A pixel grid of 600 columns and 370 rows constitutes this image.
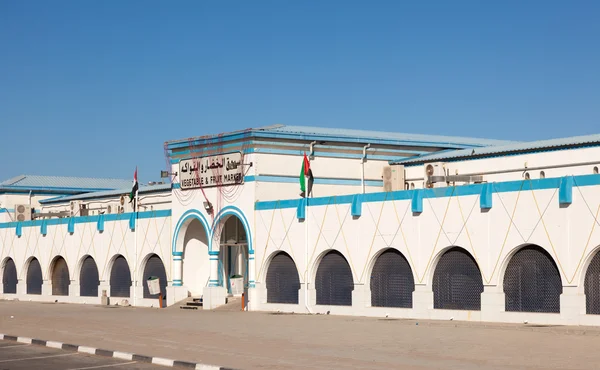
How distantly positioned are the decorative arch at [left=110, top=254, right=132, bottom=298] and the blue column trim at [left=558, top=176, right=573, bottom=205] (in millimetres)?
24572

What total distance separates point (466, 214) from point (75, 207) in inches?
1199

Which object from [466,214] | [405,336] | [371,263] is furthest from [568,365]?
[371,263]

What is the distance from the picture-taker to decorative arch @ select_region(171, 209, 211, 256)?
3953cm

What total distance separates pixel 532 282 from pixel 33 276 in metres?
33.4

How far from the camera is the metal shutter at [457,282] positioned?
2888cm

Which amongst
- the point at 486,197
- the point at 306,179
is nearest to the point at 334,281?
the point at 306,179

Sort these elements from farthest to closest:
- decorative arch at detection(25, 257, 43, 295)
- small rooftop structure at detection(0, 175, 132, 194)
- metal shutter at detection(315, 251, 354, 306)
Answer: small rooftop structure at detection(0, 175, 132, 194), decorative arch at detection(25, 257, 43, 295), metal shutter at detection(315, 251, 354, 306)

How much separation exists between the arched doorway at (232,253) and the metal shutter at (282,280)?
3.39 m

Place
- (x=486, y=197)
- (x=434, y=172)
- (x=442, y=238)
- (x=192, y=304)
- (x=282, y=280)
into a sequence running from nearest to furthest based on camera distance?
1. (x=486, y=197)
2. (x=442, y=238)
3. (x=434, y=172)
4. (x=282, y=280)
5. (x=192, y=304)

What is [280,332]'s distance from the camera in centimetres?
2509

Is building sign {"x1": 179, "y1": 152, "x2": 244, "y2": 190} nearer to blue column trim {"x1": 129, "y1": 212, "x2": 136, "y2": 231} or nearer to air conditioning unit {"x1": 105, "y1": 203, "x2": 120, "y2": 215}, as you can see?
blue column trim {"x1": 129, "y1": 212, "x2": 136, "y2": 231}

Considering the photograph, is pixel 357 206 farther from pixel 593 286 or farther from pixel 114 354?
pixel 114 354

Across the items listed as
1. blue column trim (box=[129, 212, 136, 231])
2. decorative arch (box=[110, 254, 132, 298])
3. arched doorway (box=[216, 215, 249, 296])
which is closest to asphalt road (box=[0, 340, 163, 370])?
arched doorway (box=[216, 215, 249, 296])

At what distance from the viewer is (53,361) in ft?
64.2
